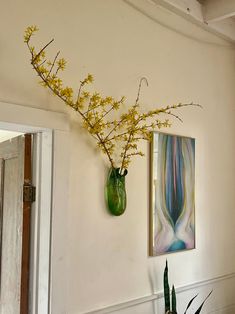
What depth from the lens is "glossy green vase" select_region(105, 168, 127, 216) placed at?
1993 millimetres

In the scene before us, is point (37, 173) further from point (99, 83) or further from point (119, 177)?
point (99, 83)

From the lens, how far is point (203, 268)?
2.59 metres

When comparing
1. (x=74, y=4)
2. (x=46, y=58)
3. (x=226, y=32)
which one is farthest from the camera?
(x=226, y=32)

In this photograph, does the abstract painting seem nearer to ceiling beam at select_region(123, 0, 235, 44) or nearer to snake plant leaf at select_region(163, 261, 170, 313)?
snake plant leaf at select_region(163, 261, 170, 313)

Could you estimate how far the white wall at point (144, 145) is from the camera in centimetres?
177

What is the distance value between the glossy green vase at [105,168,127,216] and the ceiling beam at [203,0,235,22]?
1.31 metres

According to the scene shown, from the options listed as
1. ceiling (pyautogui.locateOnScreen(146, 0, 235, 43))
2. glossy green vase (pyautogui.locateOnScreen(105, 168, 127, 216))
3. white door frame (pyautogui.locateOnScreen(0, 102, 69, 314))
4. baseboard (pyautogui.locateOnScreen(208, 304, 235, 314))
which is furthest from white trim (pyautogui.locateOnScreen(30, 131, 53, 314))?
baseboard (pyautogui.locateOnScreen(208, 304, 235, 314))

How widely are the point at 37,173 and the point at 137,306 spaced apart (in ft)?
3.10

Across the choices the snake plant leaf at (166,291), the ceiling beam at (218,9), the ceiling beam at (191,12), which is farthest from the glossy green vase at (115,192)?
the ceiling beam at (218,9)

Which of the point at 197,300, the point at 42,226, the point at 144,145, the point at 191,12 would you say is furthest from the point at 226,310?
the point at 191,12

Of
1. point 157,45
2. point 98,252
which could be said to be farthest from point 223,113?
point 98,252

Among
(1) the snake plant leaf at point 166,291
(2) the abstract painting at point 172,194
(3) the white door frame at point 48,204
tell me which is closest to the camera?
(3) the white door frame at point 48,204

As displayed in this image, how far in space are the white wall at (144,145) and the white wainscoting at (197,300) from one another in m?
0.01

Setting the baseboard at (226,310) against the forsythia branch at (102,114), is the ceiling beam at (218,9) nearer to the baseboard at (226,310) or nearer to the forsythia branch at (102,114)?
the forsythia branch at (102,114)
